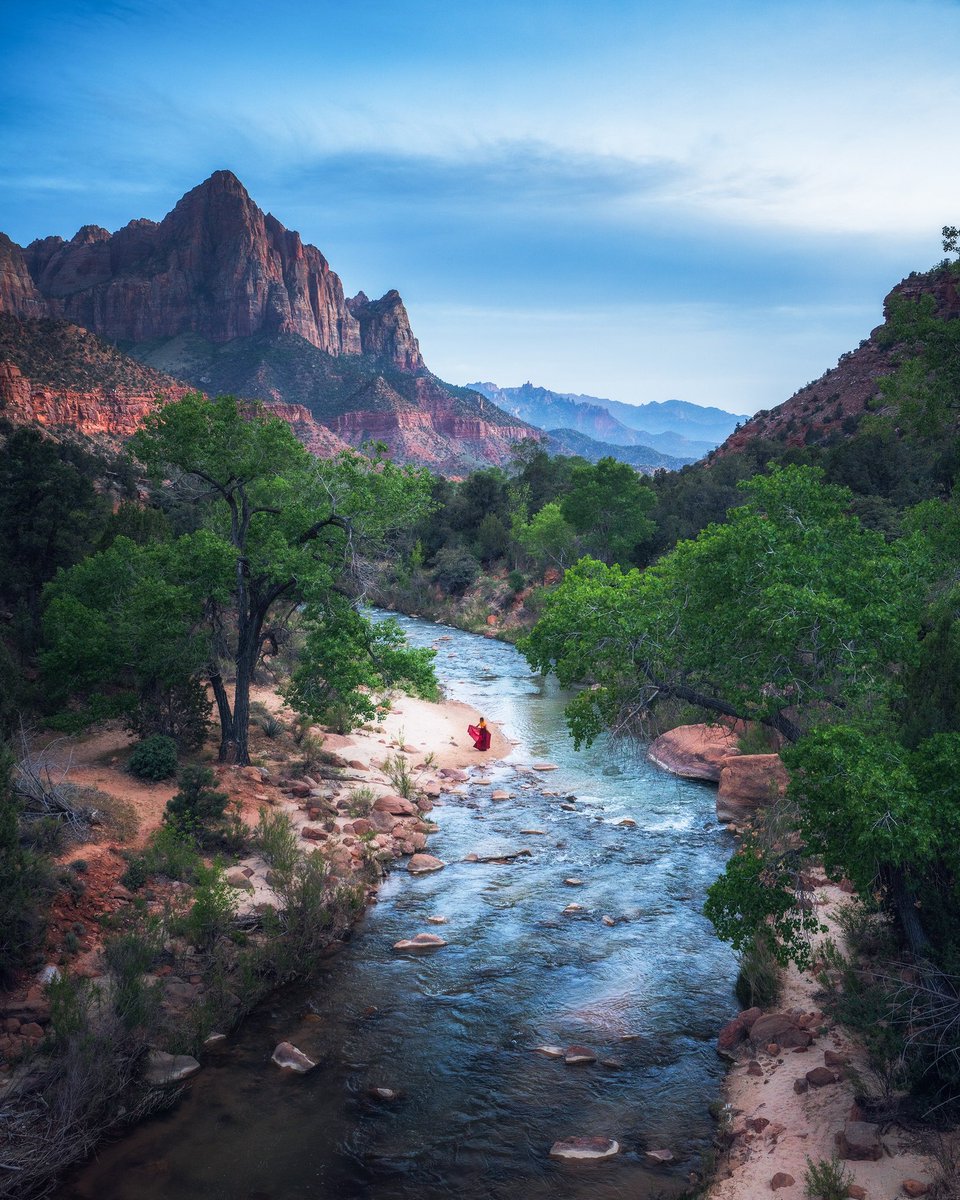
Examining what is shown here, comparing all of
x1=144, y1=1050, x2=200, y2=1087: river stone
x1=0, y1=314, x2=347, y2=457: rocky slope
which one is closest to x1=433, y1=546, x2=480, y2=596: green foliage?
x1=0, y1=314, x2=347, y2=457: rocky slope

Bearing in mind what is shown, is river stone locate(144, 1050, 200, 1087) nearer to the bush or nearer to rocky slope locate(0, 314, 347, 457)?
the bush

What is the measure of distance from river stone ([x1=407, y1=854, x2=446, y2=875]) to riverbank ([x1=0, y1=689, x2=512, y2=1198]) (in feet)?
0.32

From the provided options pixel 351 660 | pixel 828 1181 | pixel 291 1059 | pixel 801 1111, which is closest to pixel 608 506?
pixel 351 660

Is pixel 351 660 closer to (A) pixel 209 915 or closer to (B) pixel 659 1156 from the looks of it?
(A) pixel 209 915

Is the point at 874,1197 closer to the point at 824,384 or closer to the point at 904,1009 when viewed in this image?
the point at 904,1009

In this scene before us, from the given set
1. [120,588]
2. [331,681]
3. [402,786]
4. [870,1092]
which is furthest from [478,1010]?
[120,588]

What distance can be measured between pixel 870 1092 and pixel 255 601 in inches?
552

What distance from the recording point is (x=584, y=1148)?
8727 millimetres

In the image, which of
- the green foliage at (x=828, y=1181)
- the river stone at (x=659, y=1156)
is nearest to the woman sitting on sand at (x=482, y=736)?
the river stone at (x=659, y=1156)

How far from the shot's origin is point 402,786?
67.1 feet

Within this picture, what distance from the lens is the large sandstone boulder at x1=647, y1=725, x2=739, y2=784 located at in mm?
22453

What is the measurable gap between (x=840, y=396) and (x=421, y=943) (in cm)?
6971

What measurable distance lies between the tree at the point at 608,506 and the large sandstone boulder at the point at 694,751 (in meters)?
31.2

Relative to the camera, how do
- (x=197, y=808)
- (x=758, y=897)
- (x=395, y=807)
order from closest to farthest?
(x=758, y=897) < (x=197, y=808) < (x=395, y=807)
